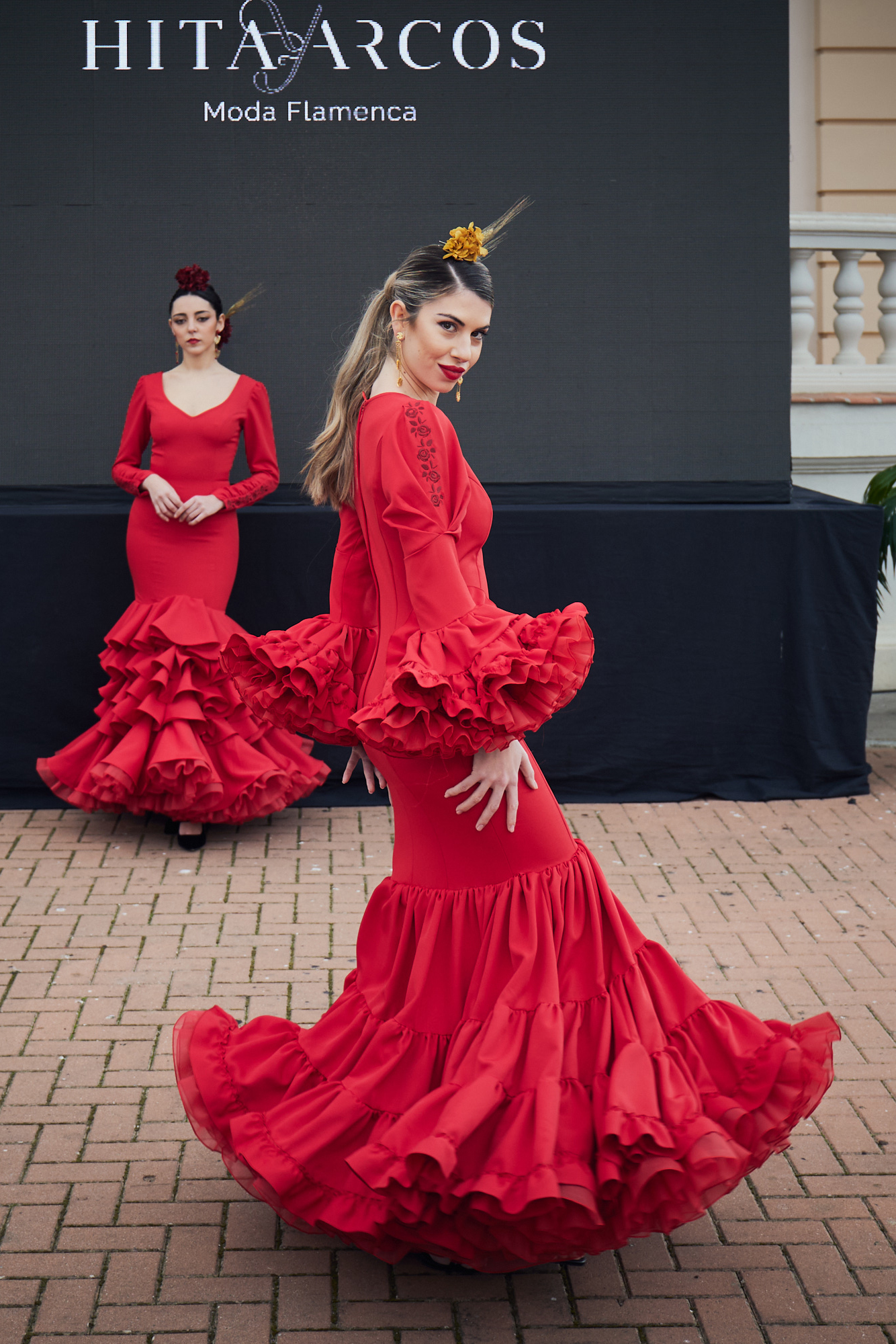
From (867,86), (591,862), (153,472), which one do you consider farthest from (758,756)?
(867,86)

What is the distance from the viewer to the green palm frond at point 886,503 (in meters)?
7.03

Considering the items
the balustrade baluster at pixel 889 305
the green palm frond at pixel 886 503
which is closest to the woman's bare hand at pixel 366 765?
the green palm frond at pixel 886 503

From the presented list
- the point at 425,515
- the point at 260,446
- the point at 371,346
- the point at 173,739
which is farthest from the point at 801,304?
the point at 425,515

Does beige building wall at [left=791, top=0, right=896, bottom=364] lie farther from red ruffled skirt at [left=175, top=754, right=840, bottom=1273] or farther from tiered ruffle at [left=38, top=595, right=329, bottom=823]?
red ruffled skirt at [left=175, top=754, right=840, bottom=1273]

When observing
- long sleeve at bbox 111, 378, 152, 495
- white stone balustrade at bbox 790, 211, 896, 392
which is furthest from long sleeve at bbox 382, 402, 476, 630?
white stone balustrade at bbox 790, 211, 896, 392

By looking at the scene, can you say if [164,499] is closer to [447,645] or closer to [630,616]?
[630,616]

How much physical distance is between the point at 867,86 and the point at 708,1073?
10.4 m

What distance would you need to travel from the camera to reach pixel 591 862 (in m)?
2.91

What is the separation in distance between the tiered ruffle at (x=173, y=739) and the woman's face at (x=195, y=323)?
110 centimetres

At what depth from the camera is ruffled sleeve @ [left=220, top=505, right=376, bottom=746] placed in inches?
118

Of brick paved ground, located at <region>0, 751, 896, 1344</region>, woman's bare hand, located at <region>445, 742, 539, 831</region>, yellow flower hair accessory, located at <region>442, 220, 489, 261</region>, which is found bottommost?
brick paved ground, located at <region>0, 751, 896, 1344</region>

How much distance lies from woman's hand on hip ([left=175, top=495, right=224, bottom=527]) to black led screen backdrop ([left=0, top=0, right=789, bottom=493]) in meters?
0.89

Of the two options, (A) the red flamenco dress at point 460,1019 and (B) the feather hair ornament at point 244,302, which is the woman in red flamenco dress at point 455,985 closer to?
(A) the red flamenco dress at point 460,1019

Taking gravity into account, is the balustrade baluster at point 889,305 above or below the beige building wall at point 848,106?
below
